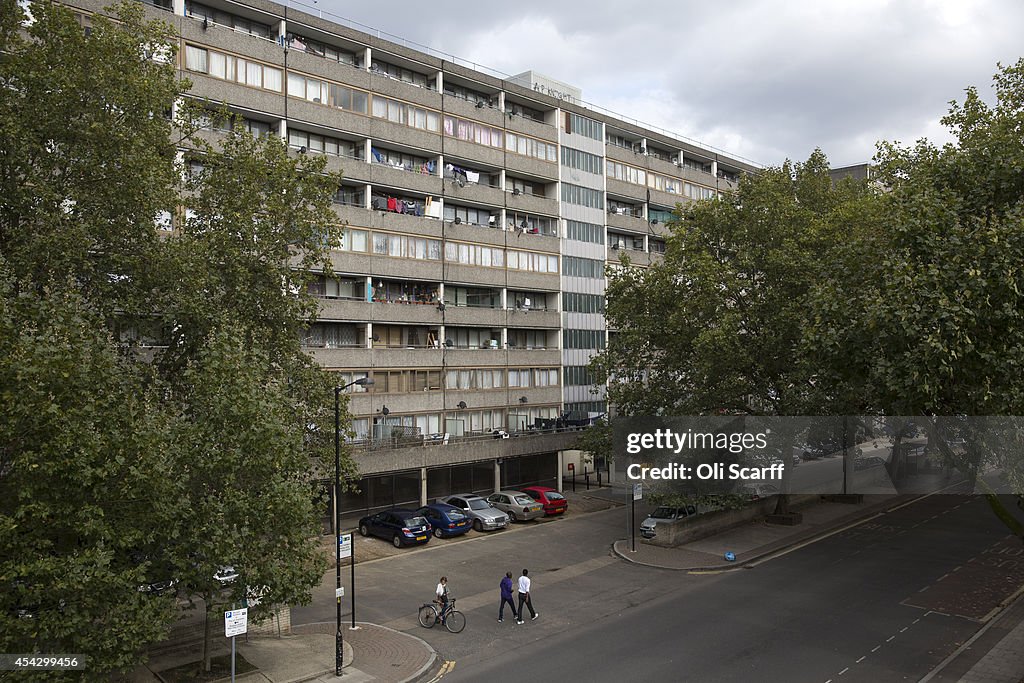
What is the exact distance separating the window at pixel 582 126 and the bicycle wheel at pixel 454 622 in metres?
37.0

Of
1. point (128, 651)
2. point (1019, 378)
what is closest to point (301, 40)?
point (128, 651)

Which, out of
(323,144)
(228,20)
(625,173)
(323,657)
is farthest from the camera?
(625,173)

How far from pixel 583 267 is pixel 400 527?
25.8 m

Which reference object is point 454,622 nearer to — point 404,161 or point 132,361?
point 132,361

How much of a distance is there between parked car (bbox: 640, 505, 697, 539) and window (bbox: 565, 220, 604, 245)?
76.1ft

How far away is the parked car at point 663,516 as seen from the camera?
Answer: 32.7 m

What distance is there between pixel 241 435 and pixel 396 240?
80.1 ft

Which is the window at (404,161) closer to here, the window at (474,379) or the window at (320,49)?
the window at (320,49)

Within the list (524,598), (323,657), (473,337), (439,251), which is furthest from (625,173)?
(323,657)

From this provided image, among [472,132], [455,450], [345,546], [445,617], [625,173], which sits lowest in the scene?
[445,617]

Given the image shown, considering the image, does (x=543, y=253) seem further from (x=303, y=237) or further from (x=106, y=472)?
(x=106, y=472)

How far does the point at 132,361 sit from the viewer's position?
21.4 metres

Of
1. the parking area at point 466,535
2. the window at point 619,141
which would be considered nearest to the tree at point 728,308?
the parking area at point 466,535

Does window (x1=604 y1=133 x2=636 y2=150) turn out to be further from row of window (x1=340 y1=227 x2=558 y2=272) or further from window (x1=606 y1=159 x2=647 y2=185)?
row of window (x1=340 y1=227 x2=558 y2=272)
